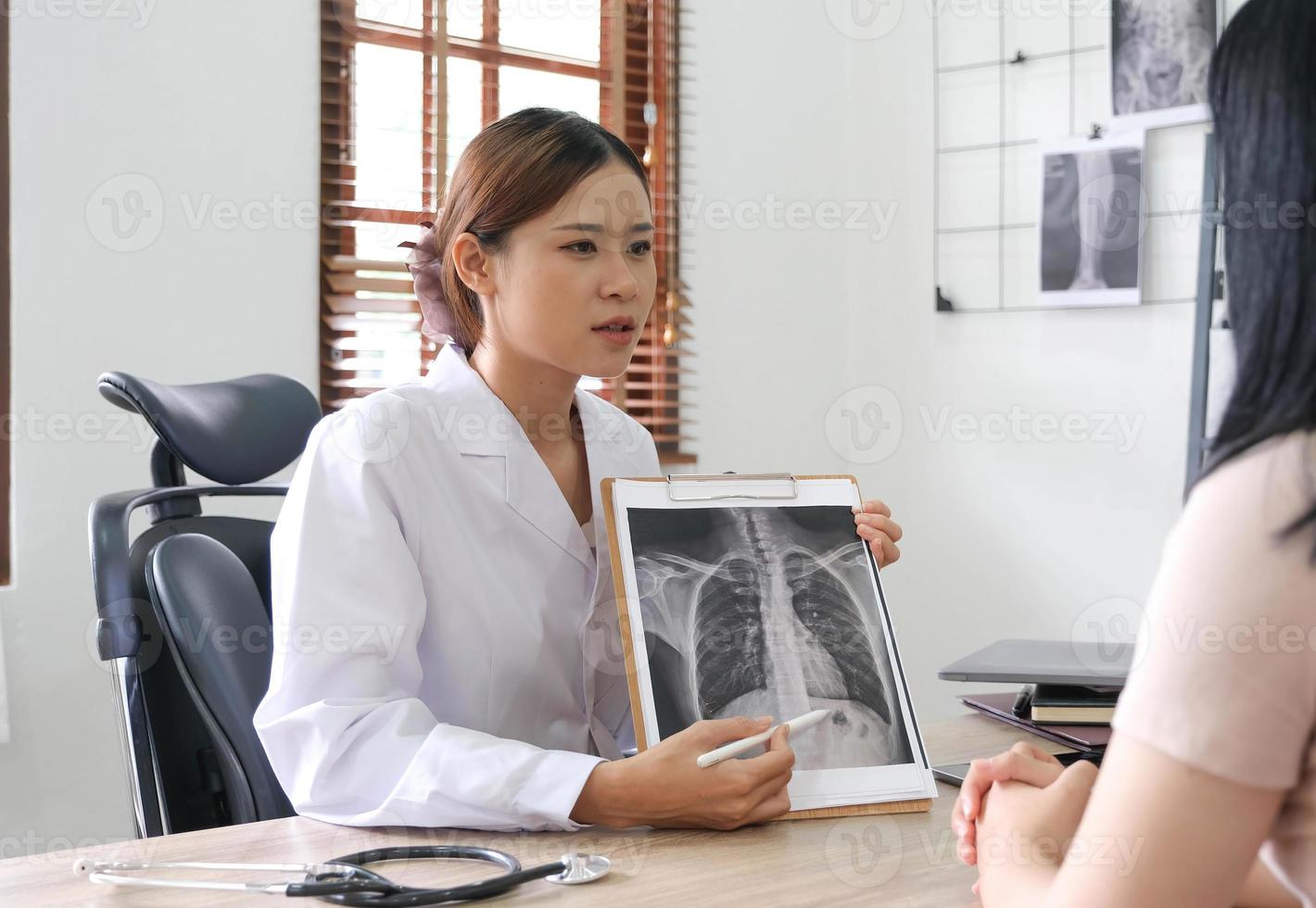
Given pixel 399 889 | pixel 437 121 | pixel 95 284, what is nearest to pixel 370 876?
pixel 399 889

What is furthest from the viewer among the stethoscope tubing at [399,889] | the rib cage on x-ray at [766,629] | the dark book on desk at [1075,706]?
the dark book on desk at [1075,706]

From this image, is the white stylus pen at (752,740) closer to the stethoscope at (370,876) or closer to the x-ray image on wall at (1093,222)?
the stethoscope at (370,876)

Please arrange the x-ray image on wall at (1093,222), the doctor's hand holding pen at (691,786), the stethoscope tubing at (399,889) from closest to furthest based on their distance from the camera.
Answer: the stethoscope tubing at (399,889) → the doctor's hand holding pen at (691,786) → the x-ray image on wall at (1093,222)

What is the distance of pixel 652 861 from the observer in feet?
3.32

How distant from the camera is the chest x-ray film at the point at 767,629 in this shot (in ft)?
3.76

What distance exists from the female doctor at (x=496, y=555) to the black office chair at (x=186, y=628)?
13cm

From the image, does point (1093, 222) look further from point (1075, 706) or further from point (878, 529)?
point (878, 529)

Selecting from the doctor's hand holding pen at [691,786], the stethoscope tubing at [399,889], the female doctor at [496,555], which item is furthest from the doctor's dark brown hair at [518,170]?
the stethoscope tubing at [399,889]

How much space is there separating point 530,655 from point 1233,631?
936mm

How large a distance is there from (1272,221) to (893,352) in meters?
2.71

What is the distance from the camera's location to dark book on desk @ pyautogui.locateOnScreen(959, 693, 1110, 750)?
4.43 feet

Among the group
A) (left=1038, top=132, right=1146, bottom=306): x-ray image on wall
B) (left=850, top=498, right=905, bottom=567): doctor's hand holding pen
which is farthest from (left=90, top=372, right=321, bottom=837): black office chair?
(left=1038, top=132, right=1146, bottom=306): x-ray image on wall

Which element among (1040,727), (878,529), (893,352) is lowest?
(1040,727)

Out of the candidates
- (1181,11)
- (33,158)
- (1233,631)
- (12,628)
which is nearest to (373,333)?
(33,158)
